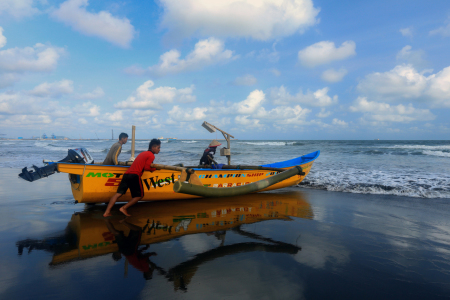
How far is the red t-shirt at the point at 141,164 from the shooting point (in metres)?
5.29

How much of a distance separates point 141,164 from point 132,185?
0.51 meters

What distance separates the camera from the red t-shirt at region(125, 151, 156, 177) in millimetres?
5286

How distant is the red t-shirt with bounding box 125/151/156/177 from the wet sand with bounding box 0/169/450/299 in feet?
3.39

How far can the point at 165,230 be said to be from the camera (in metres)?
4.41

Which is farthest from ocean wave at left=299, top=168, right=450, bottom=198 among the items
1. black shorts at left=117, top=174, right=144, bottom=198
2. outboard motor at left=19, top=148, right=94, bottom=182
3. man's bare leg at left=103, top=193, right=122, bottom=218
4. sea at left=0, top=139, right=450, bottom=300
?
outboard motor at left=19, top=148, right=94, bottom=182

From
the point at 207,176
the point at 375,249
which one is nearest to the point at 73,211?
the point at 207,176

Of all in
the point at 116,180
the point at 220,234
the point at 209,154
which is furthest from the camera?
the point at 209,154

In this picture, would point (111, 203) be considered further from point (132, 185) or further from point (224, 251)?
point (224, 251)

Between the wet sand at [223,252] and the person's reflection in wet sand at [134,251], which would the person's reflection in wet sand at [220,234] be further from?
the person's reflection in wet sand at [134,251]

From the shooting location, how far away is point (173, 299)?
2400 millimetres

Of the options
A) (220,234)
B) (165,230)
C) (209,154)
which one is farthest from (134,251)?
(209,154)

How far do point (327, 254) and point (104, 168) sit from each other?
4.94 metres

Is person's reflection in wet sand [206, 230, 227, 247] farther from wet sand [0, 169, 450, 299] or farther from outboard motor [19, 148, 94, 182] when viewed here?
outboard motor [19, 148, 94, 182]

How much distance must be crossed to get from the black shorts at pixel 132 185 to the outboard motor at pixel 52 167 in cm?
157
